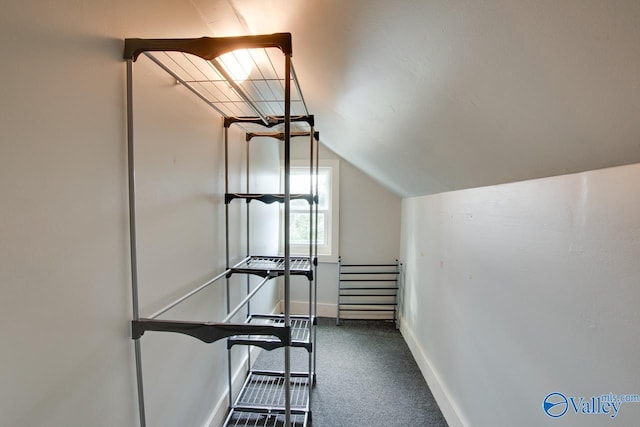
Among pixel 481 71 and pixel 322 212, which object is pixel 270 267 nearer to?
pixel 481 71

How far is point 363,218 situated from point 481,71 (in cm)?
262

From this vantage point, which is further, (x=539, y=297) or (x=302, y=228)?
(x=302, y=228)

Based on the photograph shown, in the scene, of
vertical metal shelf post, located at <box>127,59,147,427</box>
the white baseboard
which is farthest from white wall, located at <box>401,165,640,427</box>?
vertical metal shelf post, located at <box>127,59,147,427</box>

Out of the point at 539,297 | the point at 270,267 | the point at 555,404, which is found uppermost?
the point at 539,297

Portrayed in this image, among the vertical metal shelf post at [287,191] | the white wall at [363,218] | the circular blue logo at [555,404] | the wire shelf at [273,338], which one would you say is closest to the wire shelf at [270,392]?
the wire shelf at [273,338]

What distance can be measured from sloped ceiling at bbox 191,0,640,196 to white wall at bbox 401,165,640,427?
0.35 ft

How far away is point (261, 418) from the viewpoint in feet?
5.90

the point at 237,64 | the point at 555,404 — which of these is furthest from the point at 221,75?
the point at 555,404

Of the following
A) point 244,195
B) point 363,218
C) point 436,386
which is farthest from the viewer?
point 363,218

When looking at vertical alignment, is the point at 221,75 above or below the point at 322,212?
above

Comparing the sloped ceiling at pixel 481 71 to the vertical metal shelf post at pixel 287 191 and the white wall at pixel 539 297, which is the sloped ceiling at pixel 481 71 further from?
the vertical metal shelf post at pixel 287 191

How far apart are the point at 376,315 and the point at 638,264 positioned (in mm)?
2826

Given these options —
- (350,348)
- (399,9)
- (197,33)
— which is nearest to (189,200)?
(197,33)

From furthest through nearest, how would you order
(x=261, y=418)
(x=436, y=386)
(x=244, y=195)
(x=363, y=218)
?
1. (x=363, y=218)
2. (x=436, y=386)
3. (x=261, y=418)
4. (x=244, y=195)
